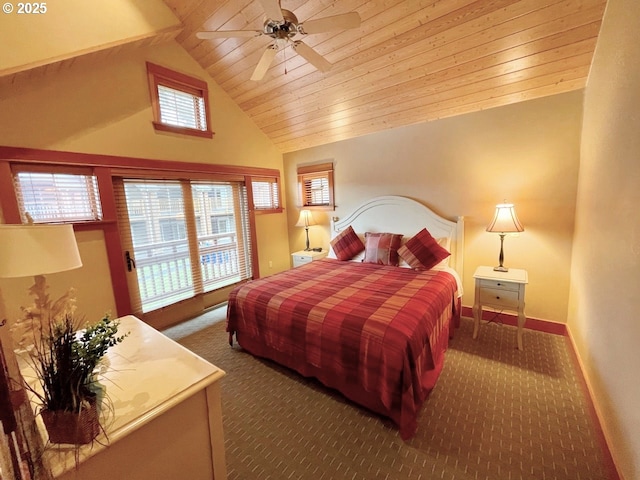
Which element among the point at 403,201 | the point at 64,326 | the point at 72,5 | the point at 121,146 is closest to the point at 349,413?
the point at 64,326

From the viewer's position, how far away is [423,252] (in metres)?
3.19

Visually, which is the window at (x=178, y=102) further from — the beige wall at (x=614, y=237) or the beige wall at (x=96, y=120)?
the beige wall at (x=614, y=237)

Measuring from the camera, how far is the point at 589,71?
238 centimetres

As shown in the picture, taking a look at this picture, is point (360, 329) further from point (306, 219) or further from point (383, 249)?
point (306, 219)

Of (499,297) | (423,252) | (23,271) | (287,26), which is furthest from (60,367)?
(499,297)

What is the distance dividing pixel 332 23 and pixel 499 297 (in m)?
2.80

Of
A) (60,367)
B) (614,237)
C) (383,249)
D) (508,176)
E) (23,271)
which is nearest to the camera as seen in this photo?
(60,367)

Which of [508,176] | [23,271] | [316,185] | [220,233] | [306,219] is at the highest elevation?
[316,185]

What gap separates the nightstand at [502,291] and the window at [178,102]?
391 cm

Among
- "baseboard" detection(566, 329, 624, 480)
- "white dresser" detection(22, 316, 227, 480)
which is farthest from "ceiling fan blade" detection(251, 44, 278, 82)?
"baseboard" detection(566, 329, 624, 480)

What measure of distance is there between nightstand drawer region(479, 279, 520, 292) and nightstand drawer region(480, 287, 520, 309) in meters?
0.02

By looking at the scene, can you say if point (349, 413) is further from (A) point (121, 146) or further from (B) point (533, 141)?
(A) point (121, 146)

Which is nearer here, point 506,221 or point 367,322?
point 367,322

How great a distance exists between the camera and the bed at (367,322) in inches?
70.3
